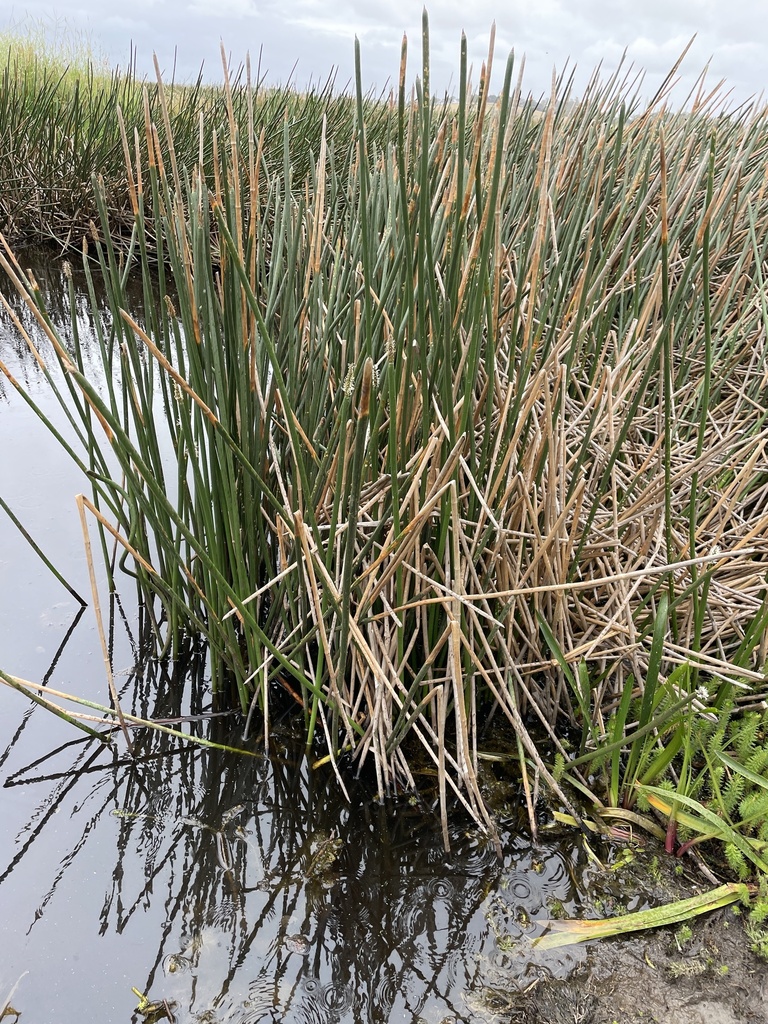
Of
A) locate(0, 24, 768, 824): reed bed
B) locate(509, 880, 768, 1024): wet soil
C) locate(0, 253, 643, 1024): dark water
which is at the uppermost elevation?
locate(0, 24, 768, 824): reed bed

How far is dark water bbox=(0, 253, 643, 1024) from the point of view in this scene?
900 millimetres

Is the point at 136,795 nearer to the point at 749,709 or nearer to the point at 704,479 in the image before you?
the point at 749,709

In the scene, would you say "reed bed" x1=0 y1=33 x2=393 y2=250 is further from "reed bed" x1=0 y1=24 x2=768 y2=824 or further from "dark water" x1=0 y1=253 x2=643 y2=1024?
"dark water" x1=0 y1=253 x2=643 y2=1024

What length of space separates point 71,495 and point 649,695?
5.35 ft

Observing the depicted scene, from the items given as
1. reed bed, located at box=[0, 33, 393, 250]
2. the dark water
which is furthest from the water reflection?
reed bed, located at box=[0, 33, 393, 250]

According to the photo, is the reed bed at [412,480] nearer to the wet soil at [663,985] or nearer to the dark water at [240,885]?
the dark water at [240,885]

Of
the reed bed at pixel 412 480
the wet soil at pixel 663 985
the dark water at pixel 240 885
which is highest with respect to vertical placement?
the reed bed at pixel 412 480

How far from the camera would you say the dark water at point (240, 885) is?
0.90m

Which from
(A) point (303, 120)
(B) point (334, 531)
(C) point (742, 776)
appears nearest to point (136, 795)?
(B) point (334, 531)

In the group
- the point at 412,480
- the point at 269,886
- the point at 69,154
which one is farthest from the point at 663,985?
the point at 69,154

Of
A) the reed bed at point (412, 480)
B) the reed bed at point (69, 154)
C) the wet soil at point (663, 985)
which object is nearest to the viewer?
the wet soil at point (663, 985)

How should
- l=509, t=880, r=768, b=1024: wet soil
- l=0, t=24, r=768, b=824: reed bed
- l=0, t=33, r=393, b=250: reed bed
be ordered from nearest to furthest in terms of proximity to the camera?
l=509, t=880, r=768, b=1024: wet soil < l=0, t=24, r=768, b=824: reed bed < l=0, t=33, r=393, b=250: reed bed

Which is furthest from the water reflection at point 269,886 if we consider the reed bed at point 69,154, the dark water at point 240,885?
the reed bed at point 69,154

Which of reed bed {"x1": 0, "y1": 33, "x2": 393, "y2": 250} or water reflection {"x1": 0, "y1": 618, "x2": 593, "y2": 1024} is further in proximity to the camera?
reed bed {"x1": 0, "y1": 33, "x2": 393, "y2": 250}
